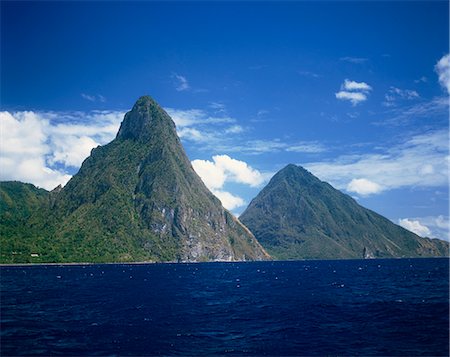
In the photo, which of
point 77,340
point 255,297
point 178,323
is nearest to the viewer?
point 77,340

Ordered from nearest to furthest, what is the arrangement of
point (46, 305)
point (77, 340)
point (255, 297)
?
1. point (77, 340)
2. point (46, 305)
3. point (255, 297)

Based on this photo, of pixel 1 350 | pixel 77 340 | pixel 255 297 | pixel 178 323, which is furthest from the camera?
pixel 255 297

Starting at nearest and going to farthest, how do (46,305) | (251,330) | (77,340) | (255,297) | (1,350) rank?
1. (1,350)
2. (77,340)
3. (251,330)
4. (46,305)
5. (255,297)

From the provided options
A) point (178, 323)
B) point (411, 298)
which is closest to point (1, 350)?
point (178, 323)

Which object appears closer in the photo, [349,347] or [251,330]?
[349,347]

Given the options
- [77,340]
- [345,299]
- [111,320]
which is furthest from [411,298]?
[77,340]

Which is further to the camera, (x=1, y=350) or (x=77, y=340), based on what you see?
(x=77, y=340)

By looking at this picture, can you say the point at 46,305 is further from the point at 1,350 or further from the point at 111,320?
the point at 1,350

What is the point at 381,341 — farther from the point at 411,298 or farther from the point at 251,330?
the point at 411,298

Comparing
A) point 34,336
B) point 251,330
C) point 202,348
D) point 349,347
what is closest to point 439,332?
point 349,347
